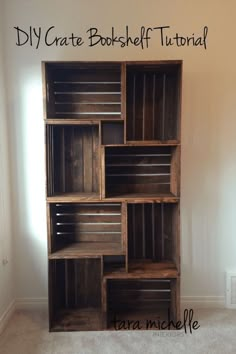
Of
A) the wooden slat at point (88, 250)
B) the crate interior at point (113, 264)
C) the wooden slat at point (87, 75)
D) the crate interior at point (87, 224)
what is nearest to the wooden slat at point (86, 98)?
the wooden slat at point (87, 75)

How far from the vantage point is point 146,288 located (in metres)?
2.45

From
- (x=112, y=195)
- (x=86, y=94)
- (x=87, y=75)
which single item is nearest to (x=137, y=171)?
(x=112, y=195)

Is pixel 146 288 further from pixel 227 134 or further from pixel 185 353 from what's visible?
pixel 227 134

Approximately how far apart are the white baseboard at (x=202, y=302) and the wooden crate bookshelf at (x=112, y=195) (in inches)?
6.2

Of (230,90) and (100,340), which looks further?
(230,90)

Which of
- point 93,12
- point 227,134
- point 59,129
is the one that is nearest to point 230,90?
point 227,134

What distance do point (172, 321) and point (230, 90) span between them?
1.83 metres

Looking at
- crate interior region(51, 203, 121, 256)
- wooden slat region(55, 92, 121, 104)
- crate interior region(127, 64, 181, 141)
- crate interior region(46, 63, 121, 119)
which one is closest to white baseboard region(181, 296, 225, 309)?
crate interior region(51, 203, 121, 256)

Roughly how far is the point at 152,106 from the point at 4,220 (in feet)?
4.79

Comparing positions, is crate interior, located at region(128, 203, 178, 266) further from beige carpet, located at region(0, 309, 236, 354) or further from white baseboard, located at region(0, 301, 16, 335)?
white baseboard, located at region(0, 301, 16, 335)

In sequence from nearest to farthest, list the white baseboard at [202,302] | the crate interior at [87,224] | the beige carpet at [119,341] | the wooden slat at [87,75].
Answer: the beige carpet at [119,341] → the wooden slat at [87,75] → the crate interior at [87,224] → the white baseboard at [202,302]

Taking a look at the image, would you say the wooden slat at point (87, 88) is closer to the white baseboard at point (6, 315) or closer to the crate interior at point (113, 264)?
the crate interior at point (113, 264)

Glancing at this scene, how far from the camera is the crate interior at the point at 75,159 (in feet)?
7.54

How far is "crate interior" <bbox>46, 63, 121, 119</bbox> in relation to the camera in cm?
226
